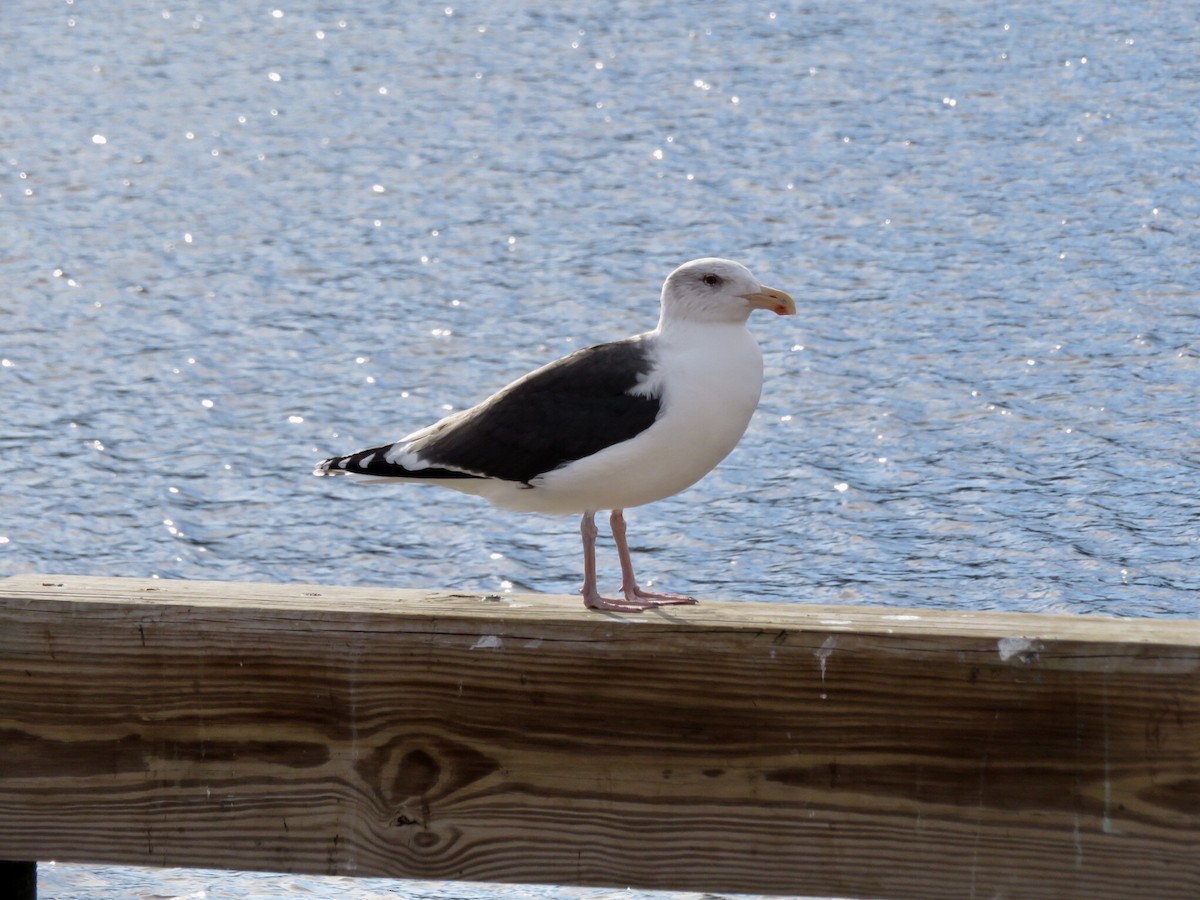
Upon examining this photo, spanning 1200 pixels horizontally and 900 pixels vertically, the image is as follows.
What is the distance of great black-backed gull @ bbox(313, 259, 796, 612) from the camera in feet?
12.0

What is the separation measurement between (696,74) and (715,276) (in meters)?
8.34

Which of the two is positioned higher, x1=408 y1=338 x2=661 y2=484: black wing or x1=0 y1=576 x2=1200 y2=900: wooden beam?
x1=408 y1=338 x2=661 y2=484: black wing

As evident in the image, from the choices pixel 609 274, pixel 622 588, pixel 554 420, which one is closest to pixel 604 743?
pixel 622 588

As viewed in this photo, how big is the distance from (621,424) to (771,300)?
0.48 meters

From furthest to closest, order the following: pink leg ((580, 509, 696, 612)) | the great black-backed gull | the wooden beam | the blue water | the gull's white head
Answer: the blue water
the gull's white head
the great black-backed gull
pink leg ((580, 509, 696, 612))
the wooden beam

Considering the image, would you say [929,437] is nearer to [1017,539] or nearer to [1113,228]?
[1017,539]

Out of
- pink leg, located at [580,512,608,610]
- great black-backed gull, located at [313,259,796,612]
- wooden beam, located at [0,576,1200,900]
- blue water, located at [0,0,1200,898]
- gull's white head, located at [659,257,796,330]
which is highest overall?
blue water, located at [0,0,1200,898]

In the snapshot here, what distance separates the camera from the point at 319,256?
30.8ft

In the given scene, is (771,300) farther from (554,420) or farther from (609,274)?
(609,274)

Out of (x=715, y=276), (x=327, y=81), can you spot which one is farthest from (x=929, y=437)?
(x=327, y=81)

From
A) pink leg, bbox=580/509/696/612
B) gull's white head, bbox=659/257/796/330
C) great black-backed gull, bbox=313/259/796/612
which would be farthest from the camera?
gull's white head, bbox=659/257/796/330

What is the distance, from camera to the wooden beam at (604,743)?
259 centimetres

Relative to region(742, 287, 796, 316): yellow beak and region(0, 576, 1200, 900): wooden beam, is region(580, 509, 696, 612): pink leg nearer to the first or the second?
region(0, 576, 1200, 900): wooden beam

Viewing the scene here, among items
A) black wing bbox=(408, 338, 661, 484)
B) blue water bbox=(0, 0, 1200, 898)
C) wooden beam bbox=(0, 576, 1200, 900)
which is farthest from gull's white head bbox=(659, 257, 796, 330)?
blue water bbox=(0, 0, 1200, 898)
